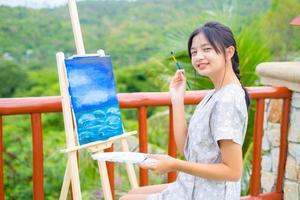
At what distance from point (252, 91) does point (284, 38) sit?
5.64 m

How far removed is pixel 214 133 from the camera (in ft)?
5.17

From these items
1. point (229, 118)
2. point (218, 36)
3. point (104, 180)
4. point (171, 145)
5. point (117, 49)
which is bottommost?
point (104, 180)

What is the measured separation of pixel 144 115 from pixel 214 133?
2.42 feet

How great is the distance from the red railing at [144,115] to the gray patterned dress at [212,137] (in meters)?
0.52

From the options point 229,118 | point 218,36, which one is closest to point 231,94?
point 229,118

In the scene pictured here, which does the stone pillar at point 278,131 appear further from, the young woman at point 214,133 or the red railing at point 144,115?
the young woman at point 214,133

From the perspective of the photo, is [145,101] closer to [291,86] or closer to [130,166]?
[130,166]

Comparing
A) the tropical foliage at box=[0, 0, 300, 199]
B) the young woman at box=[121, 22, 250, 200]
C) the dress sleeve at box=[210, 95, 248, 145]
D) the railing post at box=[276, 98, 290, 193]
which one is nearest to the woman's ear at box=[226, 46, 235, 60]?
the young woman at box=[121, 22, 250, 200]

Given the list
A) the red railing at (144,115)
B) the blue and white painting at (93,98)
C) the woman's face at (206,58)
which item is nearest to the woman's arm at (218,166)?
the woman's face at (206,58)

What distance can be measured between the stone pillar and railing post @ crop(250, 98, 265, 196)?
16 cm

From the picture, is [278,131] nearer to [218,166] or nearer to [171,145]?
[171,145]

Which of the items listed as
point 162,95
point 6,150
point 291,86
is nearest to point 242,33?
point 291,86

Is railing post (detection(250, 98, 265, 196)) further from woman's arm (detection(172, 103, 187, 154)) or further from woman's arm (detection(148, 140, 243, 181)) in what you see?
woman's arm (detection(148, 140, 243, 181))

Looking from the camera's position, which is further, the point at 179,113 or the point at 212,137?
the point at 179,113
